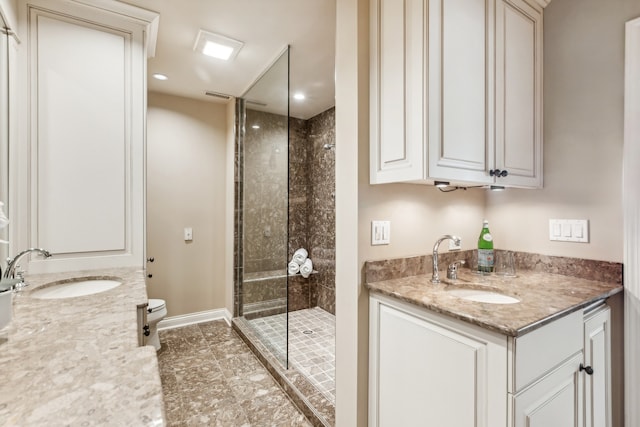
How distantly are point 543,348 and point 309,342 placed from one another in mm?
2083

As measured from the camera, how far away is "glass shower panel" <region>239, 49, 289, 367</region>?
9.23 feet

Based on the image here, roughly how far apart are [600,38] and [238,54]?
2.24m

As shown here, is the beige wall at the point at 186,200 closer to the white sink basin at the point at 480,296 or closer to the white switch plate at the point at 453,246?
the white switch plate at the point at 453,246

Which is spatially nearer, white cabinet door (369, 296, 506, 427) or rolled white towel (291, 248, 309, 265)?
white cabinet door (369, 296, 506, 427)

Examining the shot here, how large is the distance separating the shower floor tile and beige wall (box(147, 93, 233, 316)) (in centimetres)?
84

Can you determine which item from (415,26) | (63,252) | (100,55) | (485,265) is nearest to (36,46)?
(100,55)

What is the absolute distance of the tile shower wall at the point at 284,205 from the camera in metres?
2.96

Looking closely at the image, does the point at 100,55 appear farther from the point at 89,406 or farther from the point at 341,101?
the point at 89,406

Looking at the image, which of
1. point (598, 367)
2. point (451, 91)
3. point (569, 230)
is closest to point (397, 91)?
point (451, 91)

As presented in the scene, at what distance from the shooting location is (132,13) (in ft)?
6.08

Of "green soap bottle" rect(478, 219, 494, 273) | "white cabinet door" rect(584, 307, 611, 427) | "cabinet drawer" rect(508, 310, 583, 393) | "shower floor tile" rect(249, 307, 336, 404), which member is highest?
"green soap bottle" rect(478, 219, 494, 273)

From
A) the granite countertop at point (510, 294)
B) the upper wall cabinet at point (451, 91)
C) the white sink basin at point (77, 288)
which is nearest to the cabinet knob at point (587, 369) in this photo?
the granite countertop at point (510, 294)

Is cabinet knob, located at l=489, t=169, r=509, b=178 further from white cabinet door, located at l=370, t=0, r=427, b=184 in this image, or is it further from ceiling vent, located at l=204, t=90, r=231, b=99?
ceiling vent, located at l=204, t=90, r=231, b=99

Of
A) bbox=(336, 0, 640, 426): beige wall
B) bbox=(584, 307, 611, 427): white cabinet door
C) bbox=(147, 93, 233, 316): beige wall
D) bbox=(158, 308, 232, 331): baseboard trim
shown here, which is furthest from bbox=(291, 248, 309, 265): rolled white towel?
bbox=(584, 307, 611, 427): white cabinet door
